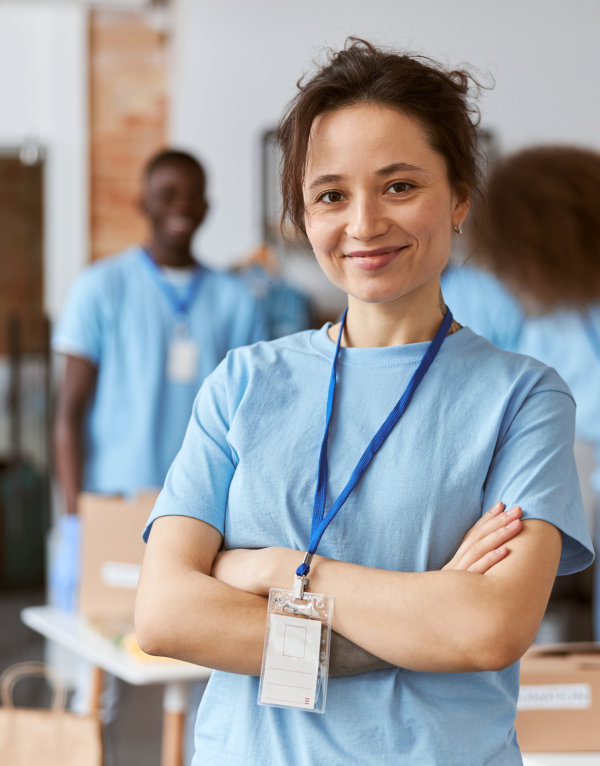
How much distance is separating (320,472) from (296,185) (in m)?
0.38

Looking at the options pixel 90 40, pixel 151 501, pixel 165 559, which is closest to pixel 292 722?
pixel 165 559

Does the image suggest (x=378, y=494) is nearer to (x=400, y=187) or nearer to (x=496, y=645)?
(x=496, y=645)

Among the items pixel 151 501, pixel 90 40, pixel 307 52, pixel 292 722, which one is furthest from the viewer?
pixel 90 40

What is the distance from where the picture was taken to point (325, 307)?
3996 mm

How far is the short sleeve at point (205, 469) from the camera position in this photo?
1.25 meters

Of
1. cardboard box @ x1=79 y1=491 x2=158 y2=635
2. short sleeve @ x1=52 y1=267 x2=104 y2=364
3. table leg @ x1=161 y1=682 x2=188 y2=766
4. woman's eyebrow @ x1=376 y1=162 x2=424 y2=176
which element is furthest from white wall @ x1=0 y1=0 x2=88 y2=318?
woman's eyebrow @ x1=376 y1=162 x2=424 y2=176

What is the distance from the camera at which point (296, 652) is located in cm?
115

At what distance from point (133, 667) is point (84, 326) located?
4.05ft

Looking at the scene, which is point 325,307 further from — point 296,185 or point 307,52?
point 296,185

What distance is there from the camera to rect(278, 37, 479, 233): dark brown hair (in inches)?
47.8

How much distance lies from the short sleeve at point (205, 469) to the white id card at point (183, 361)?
1712 mm

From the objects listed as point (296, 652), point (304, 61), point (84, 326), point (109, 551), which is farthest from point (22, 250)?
point (296, 652)

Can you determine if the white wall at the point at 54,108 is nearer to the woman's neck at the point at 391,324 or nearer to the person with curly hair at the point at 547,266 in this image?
the person with curly hair at the point at 547,266

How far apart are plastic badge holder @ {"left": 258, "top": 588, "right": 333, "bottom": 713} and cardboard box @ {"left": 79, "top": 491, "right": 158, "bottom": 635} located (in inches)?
52.6
